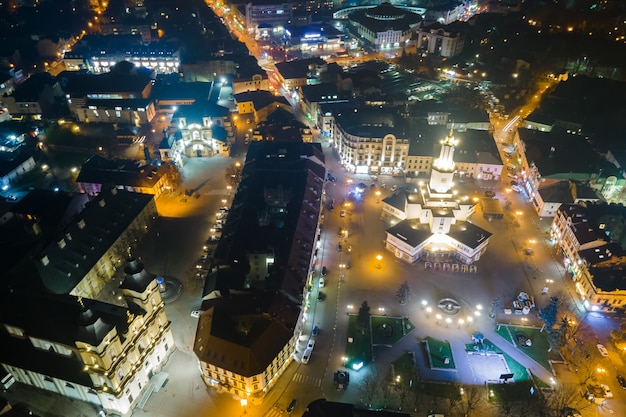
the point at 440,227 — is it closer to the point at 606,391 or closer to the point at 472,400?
the point at 472,400

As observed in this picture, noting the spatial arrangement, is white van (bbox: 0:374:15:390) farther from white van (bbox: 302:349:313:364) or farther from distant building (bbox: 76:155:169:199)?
distant building (bbox: 76:155:169:199)

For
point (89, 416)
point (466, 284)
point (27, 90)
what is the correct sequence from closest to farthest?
point (89, 416)
point (466, 284)
point (27, 90)

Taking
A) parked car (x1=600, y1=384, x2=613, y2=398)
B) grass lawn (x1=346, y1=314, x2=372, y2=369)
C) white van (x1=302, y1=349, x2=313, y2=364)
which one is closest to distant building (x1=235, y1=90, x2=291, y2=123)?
grass lawn (x1=346, y1=314, x2=372, y2=369)

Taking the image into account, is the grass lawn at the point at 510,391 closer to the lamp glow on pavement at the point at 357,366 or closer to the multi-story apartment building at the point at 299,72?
the lamp glow on pavement at the point at 357,366

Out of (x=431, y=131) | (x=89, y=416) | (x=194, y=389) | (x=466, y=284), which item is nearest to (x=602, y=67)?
(x=431, y=131)

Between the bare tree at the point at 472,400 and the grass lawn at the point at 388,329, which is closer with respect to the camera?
the bare tree at the point at 472,400

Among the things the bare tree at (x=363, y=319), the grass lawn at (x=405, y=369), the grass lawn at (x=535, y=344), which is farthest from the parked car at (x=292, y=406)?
the grass lawn at (x=535, y=344)

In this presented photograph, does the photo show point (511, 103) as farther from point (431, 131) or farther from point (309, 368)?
point (309, 368)
